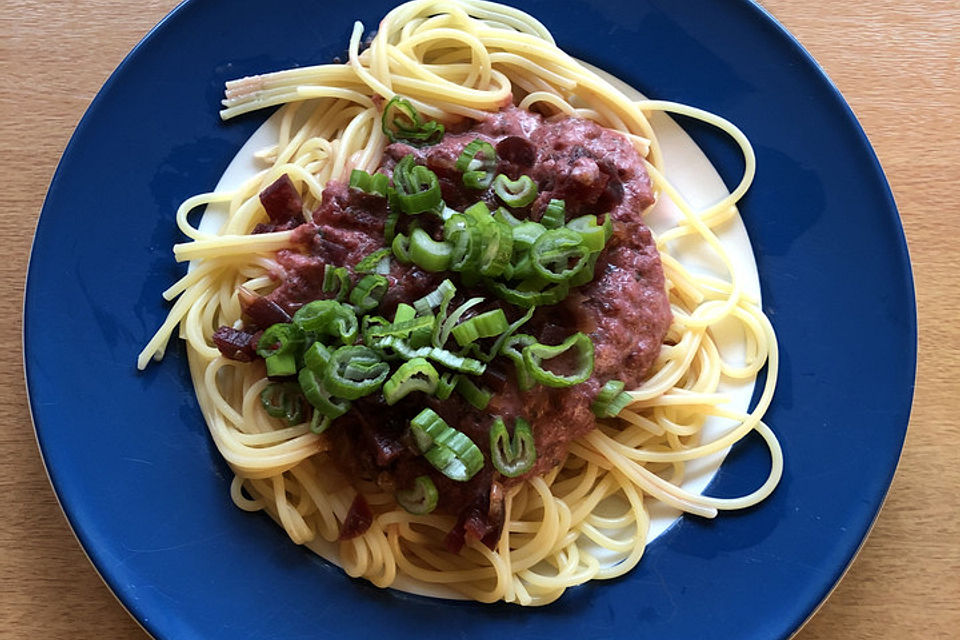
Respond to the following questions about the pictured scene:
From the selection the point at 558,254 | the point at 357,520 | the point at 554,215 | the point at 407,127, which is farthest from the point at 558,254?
the point at 357,520

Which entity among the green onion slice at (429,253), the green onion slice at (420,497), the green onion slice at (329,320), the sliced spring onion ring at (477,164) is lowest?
the green onion slice at (420,497)

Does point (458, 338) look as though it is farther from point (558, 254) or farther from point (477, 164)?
point (477, 164)

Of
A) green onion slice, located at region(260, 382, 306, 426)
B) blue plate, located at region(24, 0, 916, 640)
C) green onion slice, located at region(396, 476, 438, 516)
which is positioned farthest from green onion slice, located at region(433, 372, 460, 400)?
blue plate, located at region(24, 0, 916, 640)

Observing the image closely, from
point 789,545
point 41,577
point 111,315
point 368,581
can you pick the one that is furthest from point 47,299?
point 789,545

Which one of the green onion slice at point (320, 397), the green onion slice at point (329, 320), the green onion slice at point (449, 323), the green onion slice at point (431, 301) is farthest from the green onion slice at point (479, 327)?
the green onion slice at point (320, 397)

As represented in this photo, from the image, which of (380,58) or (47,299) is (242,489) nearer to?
(47,299)

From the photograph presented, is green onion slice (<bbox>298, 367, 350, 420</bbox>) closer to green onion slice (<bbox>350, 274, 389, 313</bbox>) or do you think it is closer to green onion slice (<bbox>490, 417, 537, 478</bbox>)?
green onion slice (<bbox>350, 274, 389, 313</bbox>)

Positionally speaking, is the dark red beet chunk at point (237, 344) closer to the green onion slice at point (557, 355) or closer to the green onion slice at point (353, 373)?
the green onion slice at point (353, 373)
